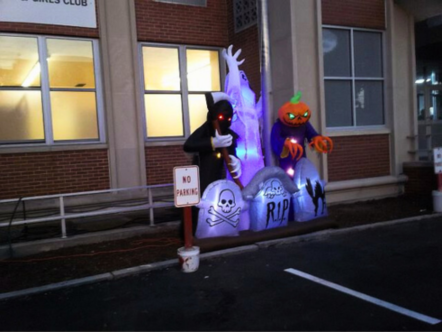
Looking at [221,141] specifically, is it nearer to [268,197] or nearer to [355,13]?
[268,197]

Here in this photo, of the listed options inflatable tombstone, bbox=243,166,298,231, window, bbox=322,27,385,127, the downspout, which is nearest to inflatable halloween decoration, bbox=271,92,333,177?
the downspout

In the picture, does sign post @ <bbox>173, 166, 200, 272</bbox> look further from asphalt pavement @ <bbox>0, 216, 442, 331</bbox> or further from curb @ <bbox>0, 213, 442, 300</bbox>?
curb @ <bbox>0, 213, 442, 300</bbox>

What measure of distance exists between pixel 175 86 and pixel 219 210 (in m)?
5.28

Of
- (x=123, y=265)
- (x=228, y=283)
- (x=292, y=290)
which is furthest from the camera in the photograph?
(x=123, y=265)

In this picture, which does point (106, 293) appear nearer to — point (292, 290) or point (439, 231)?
point (292, 290)

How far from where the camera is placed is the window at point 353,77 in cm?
990

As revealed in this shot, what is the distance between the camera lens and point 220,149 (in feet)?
21.4

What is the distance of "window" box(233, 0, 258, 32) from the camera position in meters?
10.0

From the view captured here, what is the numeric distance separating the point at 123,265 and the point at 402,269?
372cm

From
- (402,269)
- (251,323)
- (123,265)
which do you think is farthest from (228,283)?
(402,269)

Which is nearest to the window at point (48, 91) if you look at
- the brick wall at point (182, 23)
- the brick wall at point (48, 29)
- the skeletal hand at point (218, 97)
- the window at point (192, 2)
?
the brick wall at point (48, 29)

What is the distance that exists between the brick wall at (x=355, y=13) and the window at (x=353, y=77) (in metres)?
0.18

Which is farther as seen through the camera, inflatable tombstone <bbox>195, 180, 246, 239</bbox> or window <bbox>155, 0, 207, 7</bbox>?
window <bbox>155, 0, 207, 7</bbox>

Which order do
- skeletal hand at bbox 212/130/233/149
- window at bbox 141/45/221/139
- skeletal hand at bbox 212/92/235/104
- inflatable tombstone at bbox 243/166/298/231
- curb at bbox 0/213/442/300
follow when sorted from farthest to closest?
window at bbox 141/45/221/139 → inflatable tombstone at bbox 243/166/298/231 → skeletal hand at bbox 212/92/235/104 → skeletal hand at bbox 212/130/233/149 → curb at bbox 0/213/442/300
